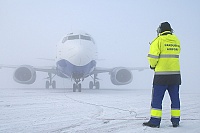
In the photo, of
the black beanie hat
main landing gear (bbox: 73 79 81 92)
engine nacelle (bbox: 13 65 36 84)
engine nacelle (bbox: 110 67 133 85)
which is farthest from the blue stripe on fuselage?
the black beanie hat

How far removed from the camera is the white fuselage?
41.3 feet

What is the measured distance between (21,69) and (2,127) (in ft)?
44.2

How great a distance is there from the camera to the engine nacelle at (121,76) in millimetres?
17203

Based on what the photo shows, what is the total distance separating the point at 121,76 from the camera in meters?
17.5

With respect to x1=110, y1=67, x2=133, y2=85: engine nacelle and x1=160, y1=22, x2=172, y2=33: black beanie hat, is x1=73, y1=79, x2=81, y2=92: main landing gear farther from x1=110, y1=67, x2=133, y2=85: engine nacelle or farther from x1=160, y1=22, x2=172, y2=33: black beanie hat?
x1=160, y1=22, x2=172, y2=33: black beanie hat

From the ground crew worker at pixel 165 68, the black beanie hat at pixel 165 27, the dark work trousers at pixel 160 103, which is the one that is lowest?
the dark work trousers at pixel 160 103

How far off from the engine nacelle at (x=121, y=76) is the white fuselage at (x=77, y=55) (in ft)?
12.1

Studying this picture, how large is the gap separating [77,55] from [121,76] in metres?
5.84

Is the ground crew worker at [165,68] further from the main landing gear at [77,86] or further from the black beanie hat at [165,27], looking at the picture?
the main landing gear at [77,86]

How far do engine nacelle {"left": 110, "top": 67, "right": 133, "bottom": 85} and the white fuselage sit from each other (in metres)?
3.70

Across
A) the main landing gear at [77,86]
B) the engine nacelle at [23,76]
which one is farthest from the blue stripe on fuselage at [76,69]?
the engine nacelle at [23,76]

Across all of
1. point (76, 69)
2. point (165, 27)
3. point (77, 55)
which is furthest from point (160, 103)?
point (76, 69)

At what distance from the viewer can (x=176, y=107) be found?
12.3 feet

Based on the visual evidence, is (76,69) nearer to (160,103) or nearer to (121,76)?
(121,76)
